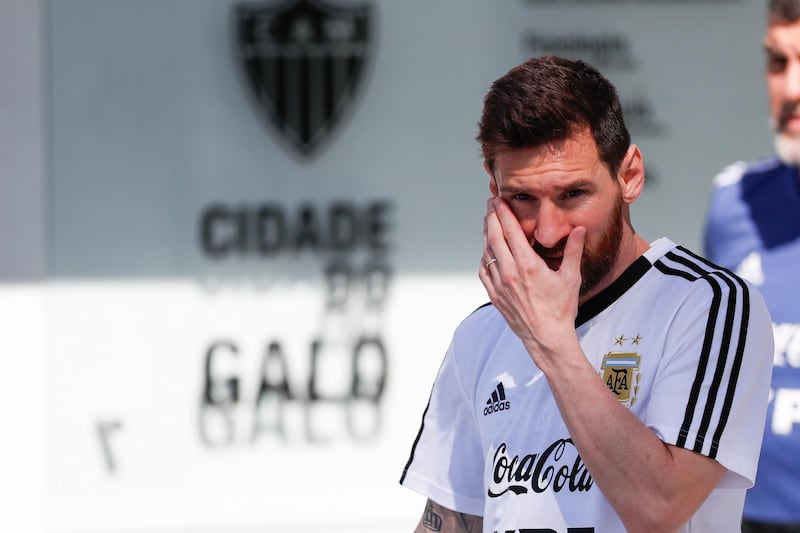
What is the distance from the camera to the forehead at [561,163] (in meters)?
2.10

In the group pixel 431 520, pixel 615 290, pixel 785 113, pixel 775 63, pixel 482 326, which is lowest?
pixel 431 520

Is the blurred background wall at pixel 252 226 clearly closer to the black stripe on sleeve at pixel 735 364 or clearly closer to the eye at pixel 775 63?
the eye at pixel 775 63

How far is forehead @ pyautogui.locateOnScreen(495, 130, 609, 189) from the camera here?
2.10 metres

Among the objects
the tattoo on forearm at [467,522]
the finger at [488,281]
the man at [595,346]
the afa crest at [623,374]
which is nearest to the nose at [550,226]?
the man at [595,346]

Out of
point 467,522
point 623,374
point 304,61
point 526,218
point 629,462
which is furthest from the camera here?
point 304,61

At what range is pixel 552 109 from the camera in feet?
6.83

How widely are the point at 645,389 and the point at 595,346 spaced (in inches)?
6.3

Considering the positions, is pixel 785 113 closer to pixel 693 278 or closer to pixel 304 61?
pixel 693 278

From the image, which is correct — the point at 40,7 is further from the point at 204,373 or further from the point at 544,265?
the point at 544,265

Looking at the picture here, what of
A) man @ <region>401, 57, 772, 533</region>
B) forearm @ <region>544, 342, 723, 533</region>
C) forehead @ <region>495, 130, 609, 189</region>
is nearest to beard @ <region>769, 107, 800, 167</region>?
man @ <region>401, 57, 772, 533</region>

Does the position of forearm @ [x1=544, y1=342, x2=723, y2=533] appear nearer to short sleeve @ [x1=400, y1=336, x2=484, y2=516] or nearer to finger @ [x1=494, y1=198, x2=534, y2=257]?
finger @ [x1=494, y1=198, x2=534, y2=257]

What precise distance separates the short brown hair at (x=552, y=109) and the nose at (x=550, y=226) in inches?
4.6

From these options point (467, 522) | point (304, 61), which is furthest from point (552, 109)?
point (304, 61)

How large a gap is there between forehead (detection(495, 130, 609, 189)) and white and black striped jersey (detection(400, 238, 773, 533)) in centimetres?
21
